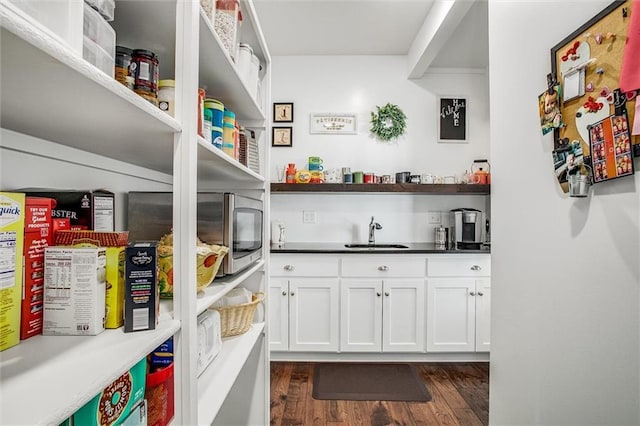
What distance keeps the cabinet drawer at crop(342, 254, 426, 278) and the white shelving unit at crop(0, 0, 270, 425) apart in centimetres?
145

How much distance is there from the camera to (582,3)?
99 centimetres

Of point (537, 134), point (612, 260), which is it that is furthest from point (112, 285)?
point (537, 134)

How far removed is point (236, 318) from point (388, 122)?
2434 mm

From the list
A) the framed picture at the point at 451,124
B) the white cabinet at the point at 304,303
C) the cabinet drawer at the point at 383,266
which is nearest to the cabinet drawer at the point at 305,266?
the white cabinet at the point at 304,303

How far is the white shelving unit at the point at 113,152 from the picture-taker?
0.45 m

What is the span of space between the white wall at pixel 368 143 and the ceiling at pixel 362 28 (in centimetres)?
15

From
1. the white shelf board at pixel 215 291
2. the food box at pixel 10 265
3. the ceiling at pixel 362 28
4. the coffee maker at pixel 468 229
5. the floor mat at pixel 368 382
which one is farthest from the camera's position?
the coffee maker at pixel 468 229

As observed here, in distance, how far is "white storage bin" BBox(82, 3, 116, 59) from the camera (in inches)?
23.1

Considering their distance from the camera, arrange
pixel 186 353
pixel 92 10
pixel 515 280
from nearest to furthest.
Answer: pixel 92 10, pixel 186 353, pixel 515 280

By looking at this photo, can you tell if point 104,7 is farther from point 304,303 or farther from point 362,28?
point 362,28

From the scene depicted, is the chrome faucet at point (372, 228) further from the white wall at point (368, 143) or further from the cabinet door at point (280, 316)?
the cabinet door at point (280, 316)

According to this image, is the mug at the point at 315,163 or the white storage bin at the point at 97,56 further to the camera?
the mug at the point at 315,163

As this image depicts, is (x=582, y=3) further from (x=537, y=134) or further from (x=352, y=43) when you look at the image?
(x=352, y=43)

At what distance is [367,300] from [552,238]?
176 cm
